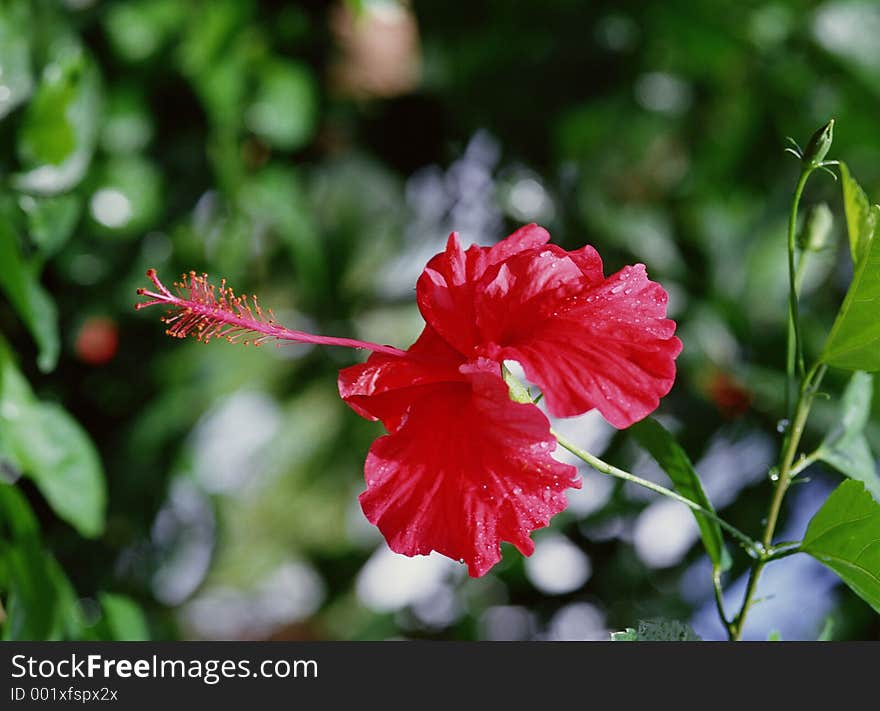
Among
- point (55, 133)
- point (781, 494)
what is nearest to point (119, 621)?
point (55, 133)

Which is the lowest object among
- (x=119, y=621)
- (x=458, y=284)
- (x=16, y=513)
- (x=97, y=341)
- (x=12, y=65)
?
(x=97, y=341)

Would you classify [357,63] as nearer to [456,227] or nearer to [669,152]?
[456,227]

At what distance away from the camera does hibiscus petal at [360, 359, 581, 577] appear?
0.50 metres

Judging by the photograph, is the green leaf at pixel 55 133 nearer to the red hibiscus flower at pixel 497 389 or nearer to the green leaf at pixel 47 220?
the green leaf at pixel 47 220

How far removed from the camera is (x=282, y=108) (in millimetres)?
1429

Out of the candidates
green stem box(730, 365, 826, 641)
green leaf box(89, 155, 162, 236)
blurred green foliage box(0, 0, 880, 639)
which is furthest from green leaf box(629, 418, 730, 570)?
green leaf box(89, 155, 162, 236)

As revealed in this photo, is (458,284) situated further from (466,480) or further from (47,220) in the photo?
(47,220)

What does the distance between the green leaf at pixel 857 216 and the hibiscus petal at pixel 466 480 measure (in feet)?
0.66

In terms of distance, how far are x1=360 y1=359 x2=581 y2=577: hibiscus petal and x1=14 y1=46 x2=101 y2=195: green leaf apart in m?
0.62

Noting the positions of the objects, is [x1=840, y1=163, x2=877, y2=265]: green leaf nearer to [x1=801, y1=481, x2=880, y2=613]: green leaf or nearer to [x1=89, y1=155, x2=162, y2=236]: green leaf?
[x1=801, y1=481, x2=880, y2=613]: green leaf

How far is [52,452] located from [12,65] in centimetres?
38

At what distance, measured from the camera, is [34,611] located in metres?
0.81

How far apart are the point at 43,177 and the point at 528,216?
2.48 ft

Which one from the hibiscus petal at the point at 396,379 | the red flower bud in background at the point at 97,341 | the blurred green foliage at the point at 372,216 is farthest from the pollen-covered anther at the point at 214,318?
the red flower bud in background at the point at 97,341
